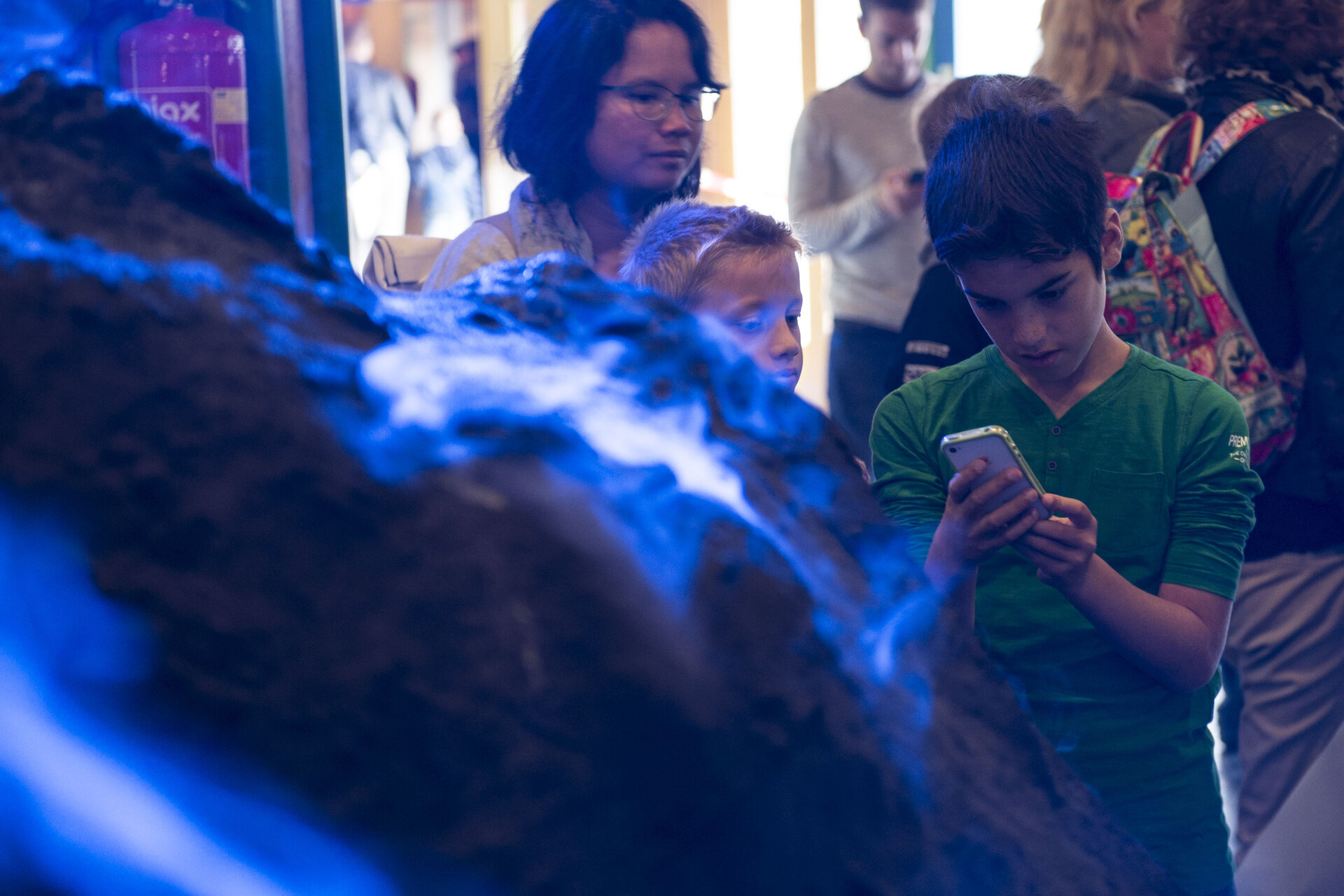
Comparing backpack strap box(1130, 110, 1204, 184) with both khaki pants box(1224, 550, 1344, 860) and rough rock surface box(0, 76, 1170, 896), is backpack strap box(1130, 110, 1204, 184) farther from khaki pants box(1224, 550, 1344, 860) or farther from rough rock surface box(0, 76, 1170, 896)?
rough rock surface box(0, 76, 1170, 896)

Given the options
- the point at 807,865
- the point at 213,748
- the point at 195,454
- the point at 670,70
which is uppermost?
the point at 670,70

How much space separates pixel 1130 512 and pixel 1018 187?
0.33 meters

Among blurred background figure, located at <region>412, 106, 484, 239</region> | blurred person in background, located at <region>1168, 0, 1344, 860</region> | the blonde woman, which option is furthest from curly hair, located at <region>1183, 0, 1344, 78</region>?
blurred background figure, located at <region>412, 106, 484, 239</region>

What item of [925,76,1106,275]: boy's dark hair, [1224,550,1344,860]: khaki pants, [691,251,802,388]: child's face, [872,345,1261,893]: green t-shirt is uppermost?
[925,76,1106,275]: boy's dark hair

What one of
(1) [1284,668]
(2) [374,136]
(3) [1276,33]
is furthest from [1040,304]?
(2) [374,136]

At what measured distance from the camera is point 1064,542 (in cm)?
92

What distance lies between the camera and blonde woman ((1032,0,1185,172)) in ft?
6.34

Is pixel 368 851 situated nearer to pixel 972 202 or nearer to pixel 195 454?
pixel 195 454

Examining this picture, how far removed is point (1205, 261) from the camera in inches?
62.5

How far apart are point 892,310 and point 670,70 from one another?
124cm

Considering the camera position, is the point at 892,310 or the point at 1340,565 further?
the point at 892,310

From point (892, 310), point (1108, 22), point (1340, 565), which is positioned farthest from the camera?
point (892, 310)

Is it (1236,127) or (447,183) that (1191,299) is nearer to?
(1236,127)

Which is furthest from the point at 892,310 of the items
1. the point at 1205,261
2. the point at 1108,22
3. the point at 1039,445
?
the point at 1039,445
